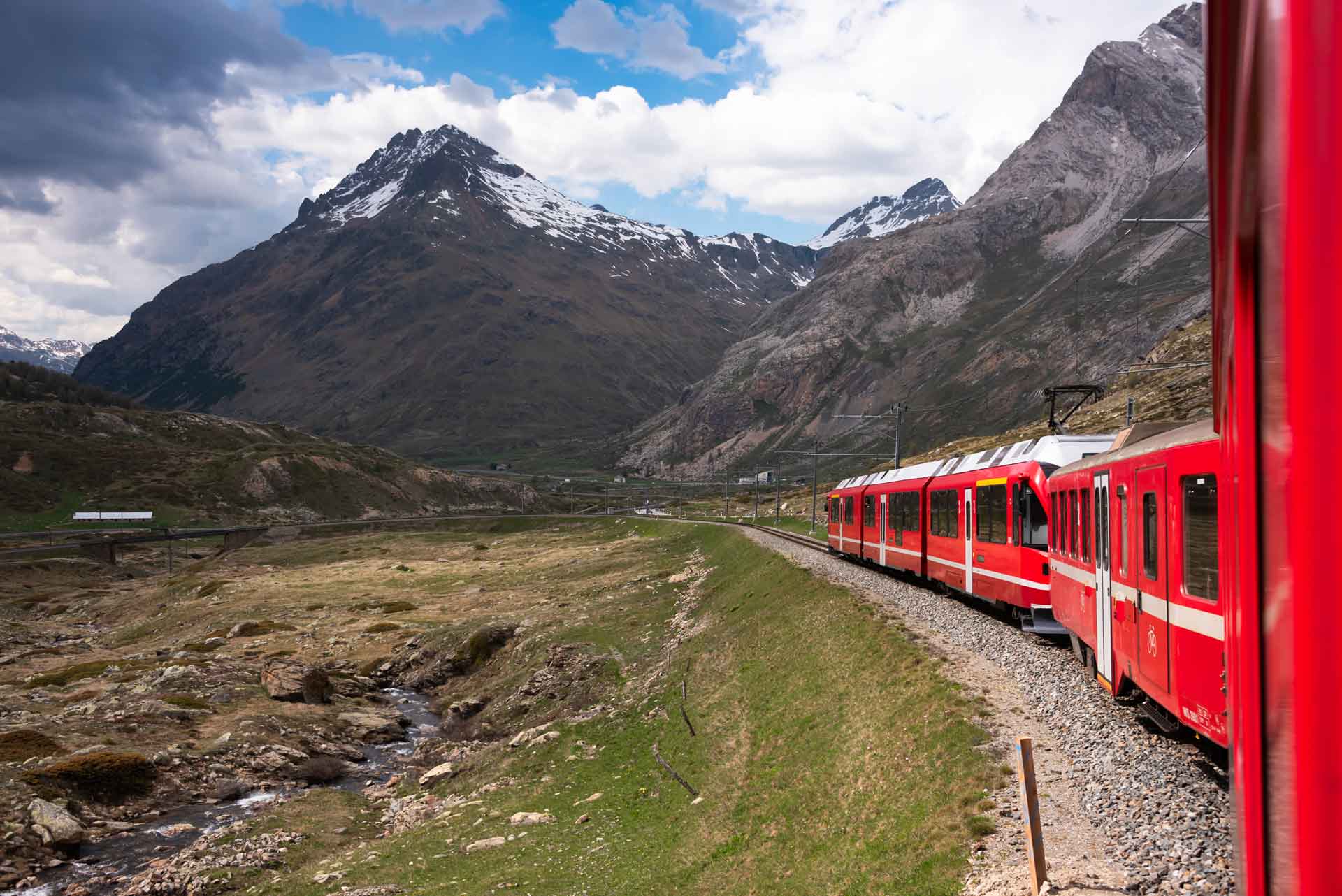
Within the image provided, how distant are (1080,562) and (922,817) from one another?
6934mm

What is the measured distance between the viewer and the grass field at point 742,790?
16.2 meters

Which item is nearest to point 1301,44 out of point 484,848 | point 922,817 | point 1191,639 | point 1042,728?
point 1191,639

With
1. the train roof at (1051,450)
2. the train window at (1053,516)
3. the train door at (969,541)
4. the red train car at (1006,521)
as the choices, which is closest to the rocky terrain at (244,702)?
the train door at (969,541)

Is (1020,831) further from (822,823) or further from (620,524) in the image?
(620,524)

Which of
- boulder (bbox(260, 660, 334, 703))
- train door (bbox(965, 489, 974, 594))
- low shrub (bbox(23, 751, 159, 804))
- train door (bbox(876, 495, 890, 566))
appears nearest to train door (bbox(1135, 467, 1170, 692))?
train door (bbox(965, 489, 974, 594))

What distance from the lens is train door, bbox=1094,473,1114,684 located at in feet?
53.3

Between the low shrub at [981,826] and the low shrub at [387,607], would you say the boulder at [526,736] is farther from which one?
the low shrub at [387,607]

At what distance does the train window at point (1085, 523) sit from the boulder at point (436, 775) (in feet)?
78.7

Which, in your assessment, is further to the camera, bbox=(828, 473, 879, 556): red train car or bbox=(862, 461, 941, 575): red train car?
bbox=(828, 473, 879, 556): red train car

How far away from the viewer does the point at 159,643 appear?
65.1 meters

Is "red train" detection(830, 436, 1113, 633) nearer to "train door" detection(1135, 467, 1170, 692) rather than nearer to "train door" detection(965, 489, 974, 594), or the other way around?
"train door" detection(965, 489, 974, 594)

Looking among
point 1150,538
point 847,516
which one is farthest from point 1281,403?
point 847,516

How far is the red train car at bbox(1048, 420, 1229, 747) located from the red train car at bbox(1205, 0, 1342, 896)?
19.5 feet

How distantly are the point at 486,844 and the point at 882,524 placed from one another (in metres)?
24.8
